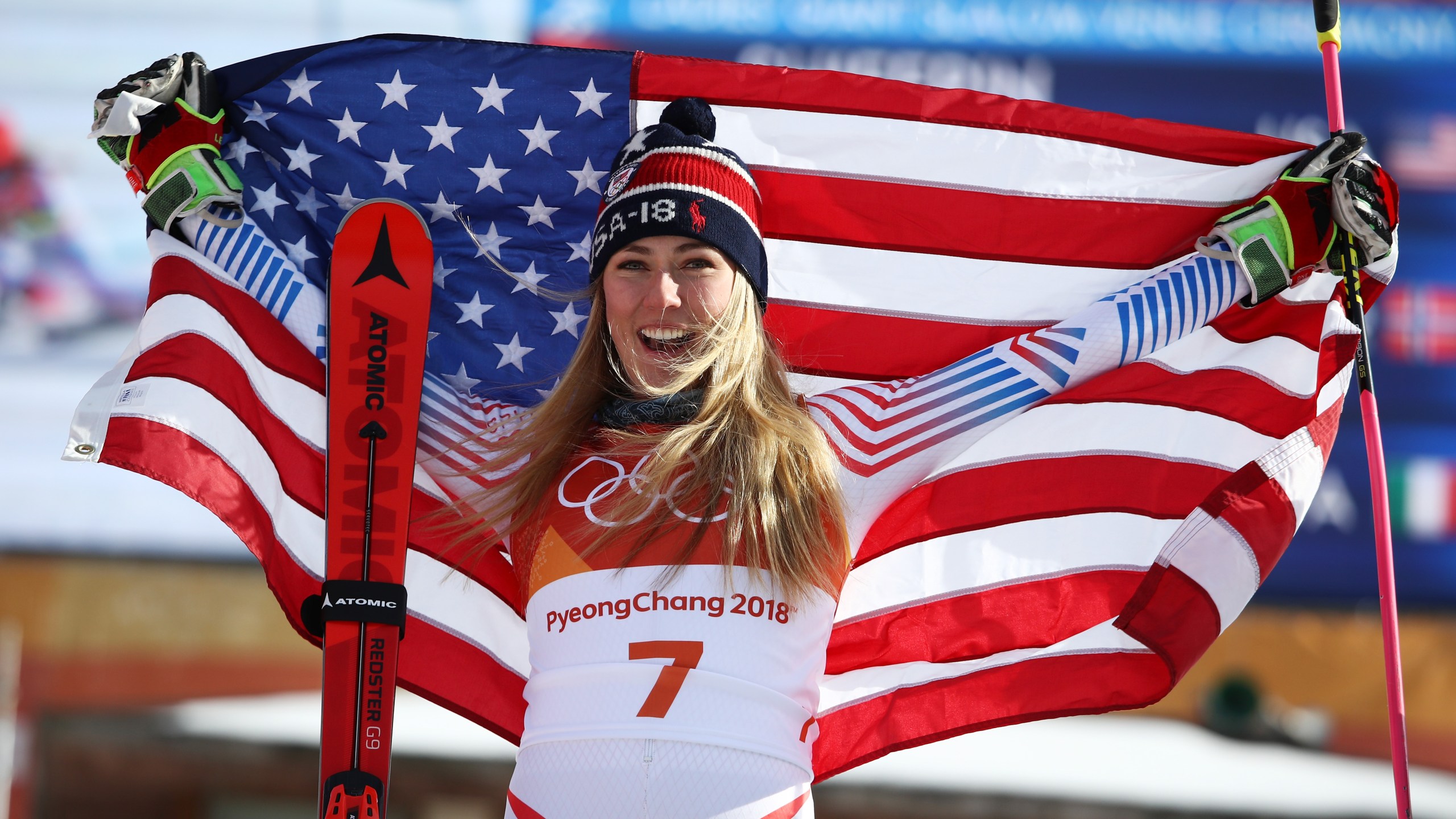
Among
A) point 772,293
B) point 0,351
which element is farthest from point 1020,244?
point 0,351

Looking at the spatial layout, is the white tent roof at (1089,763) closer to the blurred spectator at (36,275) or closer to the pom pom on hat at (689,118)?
the blurred spectator at (36,275)

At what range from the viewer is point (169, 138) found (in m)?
2.85

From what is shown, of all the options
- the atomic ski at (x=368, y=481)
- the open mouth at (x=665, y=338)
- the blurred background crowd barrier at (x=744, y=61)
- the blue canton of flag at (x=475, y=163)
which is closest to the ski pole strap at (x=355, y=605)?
the atomic ski at (x=368, y=481)

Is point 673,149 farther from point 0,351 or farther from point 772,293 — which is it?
point 0,351

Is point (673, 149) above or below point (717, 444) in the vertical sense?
above

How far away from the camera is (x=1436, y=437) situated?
6.22 meters

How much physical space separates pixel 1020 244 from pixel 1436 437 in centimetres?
403

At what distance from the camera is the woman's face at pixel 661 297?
8.53ft

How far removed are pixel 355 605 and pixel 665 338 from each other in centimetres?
83

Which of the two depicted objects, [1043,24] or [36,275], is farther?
[36,275]

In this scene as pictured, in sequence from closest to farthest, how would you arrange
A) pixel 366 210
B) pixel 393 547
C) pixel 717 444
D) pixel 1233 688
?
pixel 717 444 < pixel 393 547 < pixel 366 210 < pixel 1233 688

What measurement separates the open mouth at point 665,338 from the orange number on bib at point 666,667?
59 centimetres

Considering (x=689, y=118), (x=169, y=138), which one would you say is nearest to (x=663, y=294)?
(x=689, y=118)

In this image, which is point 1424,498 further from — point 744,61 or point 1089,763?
point 744,61
